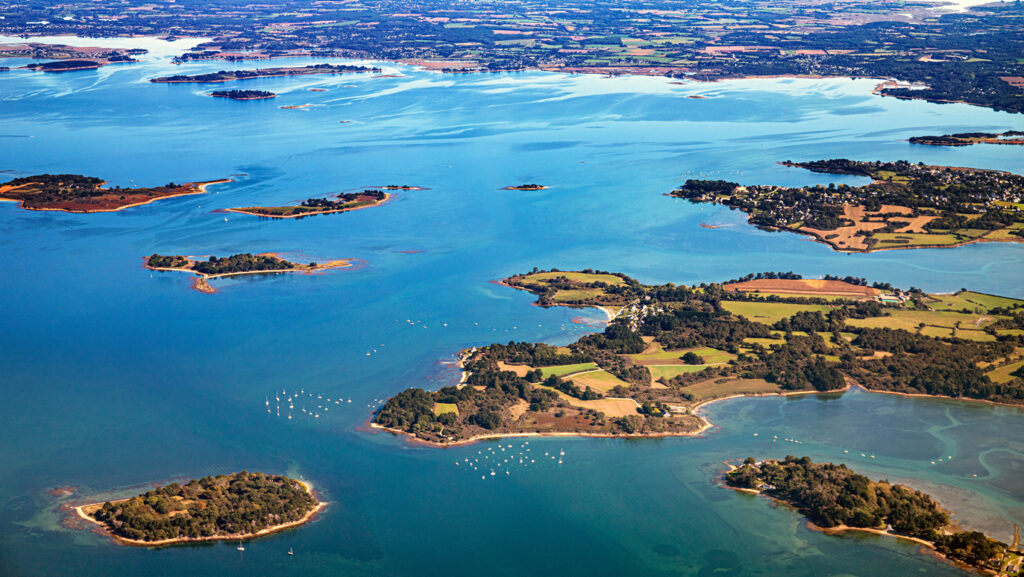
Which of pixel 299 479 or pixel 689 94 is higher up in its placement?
pixel 689 94

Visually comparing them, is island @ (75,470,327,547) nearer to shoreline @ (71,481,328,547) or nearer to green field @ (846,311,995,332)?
shoreline @ (71,481,328,547)

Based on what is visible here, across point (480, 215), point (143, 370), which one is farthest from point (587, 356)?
point (480, 215)

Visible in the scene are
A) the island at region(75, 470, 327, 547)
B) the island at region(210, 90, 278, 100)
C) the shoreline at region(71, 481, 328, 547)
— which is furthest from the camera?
the island at region(210, 90, 278, 100)

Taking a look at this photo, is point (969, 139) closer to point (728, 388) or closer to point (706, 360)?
point (706, 360)

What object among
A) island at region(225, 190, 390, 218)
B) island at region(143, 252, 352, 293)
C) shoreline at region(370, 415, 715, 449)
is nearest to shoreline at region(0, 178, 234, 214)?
island at region(225, 190, 390, 218)

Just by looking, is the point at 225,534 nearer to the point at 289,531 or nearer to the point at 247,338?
the point at 289,531

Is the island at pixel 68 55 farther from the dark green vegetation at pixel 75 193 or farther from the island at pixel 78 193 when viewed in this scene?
the dark green vegetation at pixel 75 193
